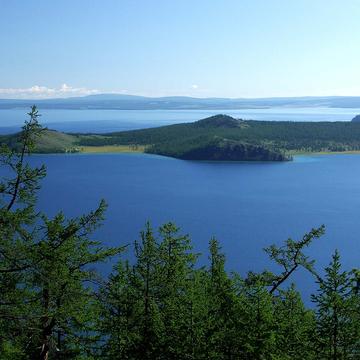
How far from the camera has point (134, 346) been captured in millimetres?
17141

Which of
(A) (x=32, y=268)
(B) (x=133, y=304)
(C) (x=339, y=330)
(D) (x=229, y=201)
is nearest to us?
(A) (x=32, y=268)

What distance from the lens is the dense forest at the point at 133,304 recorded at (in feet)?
38.9

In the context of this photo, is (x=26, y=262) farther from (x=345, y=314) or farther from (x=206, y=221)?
(x=206, y=221)

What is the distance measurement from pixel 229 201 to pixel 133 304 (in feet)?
319

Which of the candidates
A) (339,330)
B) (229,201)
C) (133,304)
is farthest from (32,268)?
(229,201)

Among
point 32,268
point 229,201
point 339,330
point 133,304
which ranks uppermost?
point 32,268

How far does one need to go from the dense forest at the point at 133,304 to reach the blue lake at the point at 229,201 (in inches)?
1477

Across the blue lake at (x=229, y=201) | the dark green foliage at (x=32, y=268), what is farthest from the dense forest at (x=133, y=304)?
the blue lake at (x=229, y=201)

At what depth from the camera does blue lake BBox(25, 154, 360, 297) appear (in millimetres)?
74750

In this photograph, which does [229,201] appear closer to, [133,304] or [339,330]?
[133,304]

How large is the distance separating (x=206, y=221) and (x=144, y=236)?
229 feet

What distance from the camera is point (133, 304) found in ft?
55.1

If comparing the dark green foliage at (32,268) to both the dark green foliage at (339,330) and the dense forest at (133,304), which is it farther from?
the dark green foliage at (339,330)

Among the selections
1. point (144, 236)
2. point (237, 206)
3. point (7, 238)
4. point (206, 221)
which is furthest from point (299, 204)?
point (7, 238)
